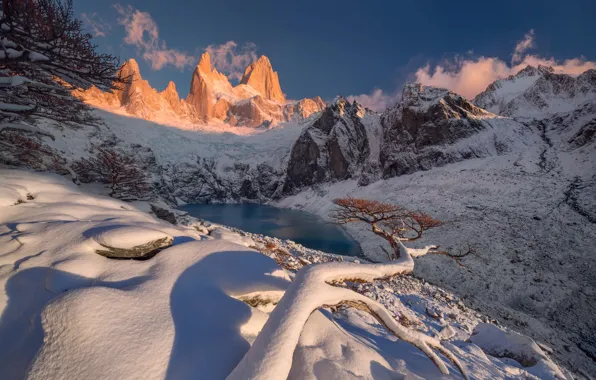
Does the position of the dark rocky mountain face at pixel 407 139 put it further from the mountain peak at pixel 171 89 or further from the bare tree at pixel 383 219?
the mountain peak at pixel 171 89

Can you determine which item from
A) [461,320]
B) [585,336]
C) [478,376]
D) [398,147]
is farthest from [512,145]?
[478,376]

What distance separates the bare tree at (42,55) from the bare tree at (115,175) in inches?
209

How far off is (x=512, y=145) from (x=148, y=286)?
5629 centimetres

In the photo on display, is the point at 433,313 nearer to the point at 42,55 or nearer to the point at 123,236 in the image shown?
the point at 123,236

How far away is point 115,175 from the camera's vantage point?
1081 cm

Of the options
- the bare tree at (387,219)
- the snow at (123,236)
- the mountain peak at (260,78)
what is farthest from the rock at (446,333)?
the mountain peak at (260,78)

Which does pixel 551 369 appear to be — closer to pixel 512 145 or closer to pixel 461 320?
pixel 461 320

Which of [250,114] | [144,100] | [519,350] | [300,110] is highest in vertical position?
[300,110]

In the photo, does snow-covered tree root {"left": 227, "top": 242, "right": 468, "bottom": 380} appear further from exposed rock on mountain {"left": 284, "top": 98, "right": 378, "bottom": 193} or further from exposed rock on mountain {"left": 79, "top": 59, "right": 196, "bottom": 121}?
exposed rock on mountain {"left": 79, "top": 59, "right": 196, "bottom": 121}

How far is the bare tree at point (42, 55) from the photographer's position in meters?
4.43

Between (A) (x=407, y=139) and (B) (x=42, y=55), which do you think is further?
(A) (x=407, y=139)

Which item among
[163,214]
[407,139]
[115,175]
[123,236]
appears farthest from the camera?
[407,139]

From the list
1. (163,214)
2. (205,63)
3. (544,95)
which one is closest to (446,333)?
(163,214)

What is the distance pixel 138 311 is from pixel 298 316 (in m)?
1.63
